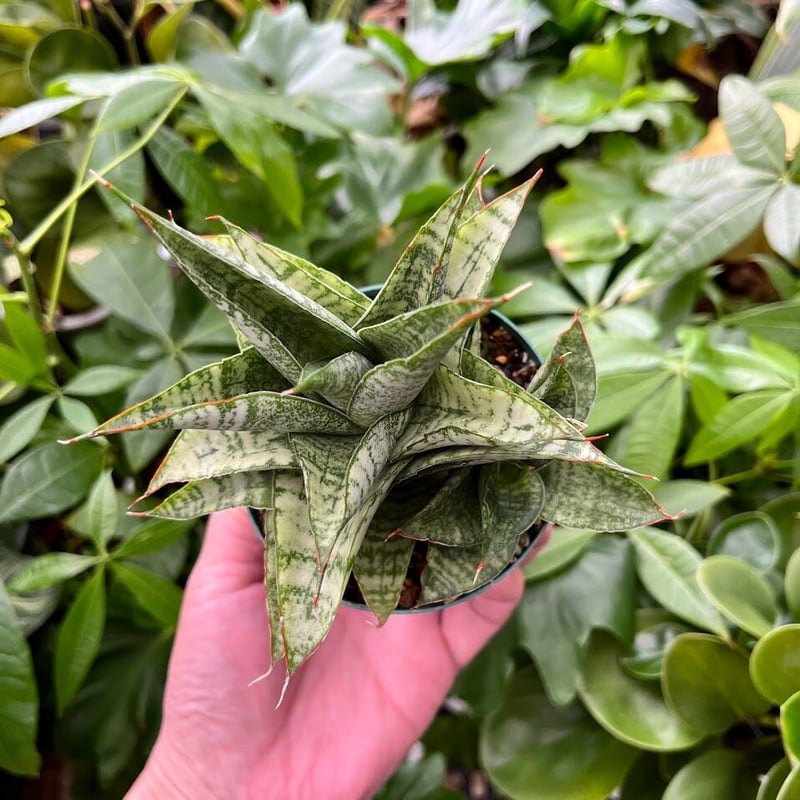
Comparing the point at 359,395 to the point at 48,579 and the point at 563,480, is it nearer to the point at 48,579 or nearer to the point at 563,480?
the point at 563,480

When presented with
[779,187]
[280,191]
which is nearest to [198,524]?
[280,191]

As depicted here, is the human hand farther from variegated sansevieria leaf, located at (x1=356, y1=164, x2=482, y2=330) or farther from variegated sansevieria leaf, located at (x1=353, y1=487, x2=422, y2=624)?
variegated sansevieria leaf, located at (x1=356, y1=164, x2=482, y2=330)

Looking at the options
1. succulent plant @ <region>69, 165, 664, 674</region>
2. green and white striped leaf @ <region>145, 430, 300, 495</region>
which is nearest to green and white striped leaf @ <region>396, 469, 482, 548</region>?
succulent plant @ <region>69, 165, 664, 674</region>

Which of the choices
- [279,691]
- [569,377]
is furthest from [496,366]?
[279,691]

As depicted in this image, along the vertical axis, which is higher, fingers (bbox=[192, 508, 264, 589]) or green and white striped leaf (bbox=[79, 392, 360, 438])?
green and white striped leaf (bbox=[79, 392, 360, 438])

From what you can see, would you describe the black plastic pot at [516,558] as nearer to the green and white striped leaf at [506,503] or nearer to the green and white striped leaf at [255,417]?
the green and white striped leaf at [506,503]

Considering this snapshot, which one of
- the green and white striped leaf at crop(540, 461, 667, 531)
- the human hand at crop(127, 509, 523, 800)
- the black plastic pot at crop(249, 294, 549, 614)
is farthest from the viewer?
the human hand at crop(127, 509, 523, 800)
